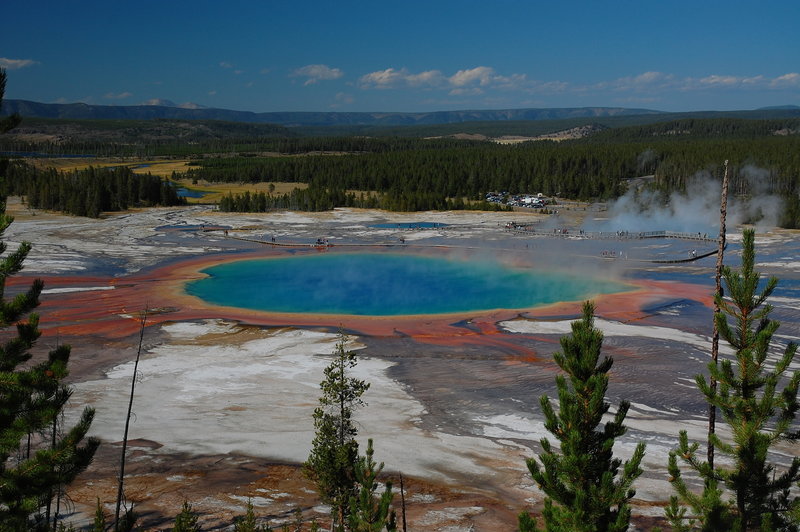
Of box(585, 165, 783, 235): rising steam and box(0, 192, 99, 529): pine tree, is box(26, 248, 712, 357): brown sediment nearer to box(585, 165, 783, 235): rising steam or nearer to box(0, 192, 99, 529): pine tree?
box(0, 192, 99, 529): pine tree

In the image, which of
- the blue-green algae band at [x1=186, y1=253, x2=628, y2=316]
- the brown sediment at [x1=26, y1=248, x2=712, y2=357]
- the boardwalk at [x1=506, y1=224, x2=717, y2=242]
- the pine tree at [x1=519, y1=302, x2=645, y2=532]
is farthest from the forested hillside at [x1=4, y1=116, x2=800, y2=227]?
the pine tree at [x1=519, y1=302, x2=645, y2=532]

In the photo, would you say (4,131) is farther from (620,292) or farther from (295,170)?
(295,170)

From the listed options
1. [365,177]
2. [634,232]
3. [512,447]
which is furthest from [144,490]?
[365,177]

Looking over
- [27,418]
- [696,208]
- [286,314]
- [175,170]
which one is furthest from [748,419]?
[175,170]

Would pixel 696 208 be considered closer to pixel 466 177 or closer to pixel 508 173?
pixel 508 173

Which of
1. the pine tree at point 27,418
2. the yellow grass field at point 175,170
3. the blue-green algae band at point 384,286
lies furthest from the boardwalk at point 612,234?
the pine tree at point 27,418

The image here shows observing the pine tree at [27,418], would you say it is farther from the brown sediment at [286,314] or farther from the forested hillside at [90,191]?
the forested hillside at [90,191]

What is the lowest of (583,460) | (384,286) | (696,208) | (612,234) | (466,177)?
(384,286)
